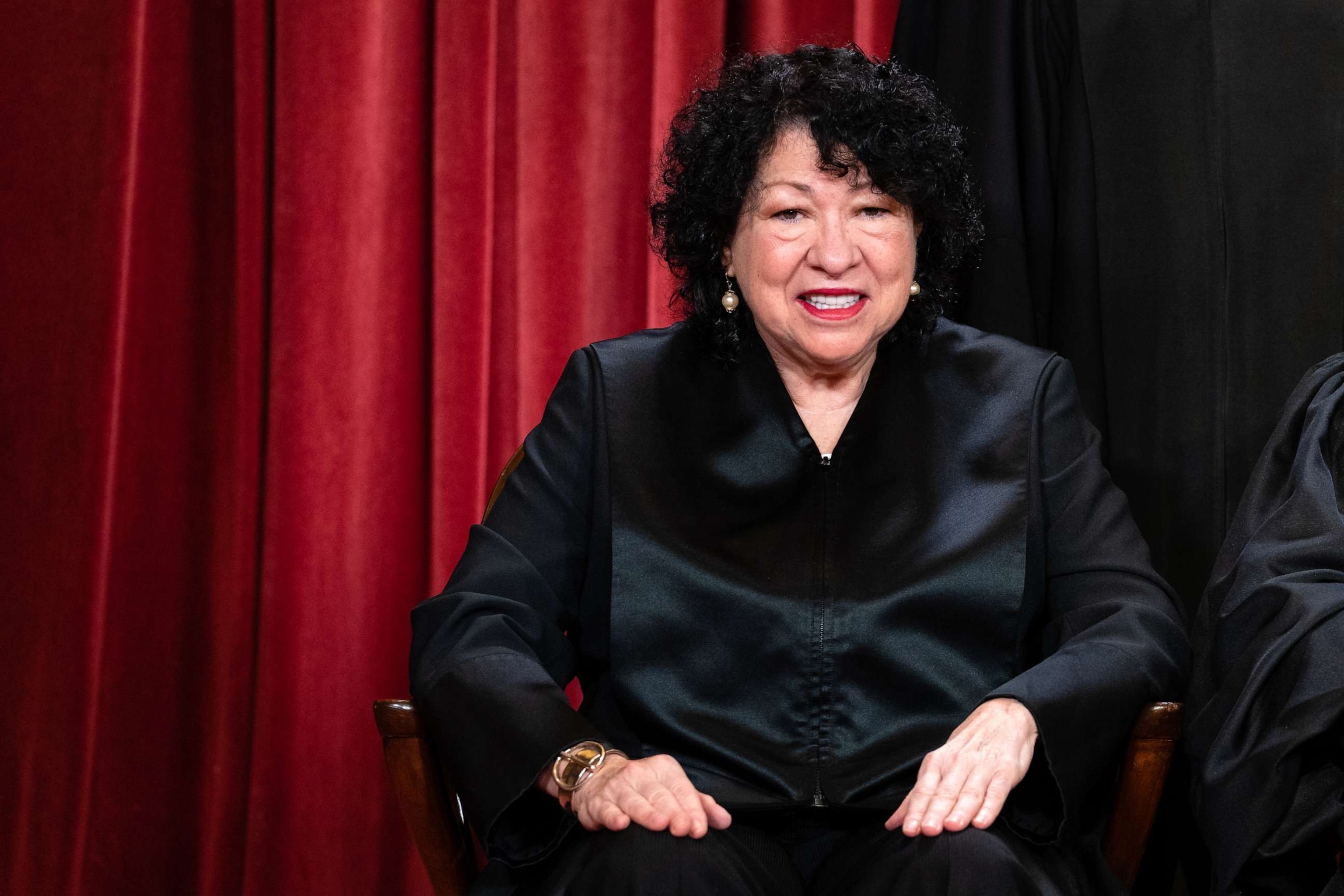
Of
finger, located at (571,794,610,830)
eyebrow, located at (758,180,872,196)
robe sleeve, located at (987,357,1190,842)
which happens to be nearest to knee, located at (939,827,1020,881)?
robe sleeve, located at (987,357,1190,842)

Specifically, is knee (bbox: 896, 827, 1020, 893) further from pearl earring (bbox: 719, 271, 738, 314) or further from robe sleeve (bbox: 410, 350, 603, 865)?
pearl earring (bbox: 719, 271, 738, 314)

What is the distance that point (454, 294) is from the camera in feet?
7.04

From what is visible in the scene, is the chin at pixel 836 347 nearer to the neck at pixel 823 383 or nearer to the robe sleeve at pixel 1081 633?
the neck at pixel 823 383

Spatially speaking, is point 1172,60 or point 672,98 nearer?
point 1172,60

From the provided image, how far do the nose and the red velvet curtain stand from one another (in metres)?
0.63

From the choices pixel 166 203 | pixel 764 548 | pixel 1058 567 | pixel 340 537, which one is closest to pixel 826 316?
pixel 764 548

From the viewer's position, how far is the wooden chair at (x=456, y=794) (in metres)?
1.27

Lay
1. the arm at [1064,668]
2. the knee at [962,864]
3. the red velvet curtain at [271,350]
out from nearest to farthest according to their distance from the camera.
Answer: the knee at [962,864], the arm at [1064,668], the red velvet curtain at [271,350]

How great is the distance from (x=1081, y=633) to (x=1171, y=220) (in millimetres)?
765

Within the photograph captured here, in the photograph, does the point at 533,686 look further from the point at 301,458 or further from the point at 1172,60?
the point at 1172,60

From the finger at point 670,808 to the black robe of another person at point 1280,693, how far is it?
0.55 m

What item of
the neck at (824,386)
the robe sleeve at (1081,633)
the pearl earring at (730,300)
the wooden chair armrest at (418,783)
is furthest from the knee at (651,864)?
the pearl earring at (730,300)

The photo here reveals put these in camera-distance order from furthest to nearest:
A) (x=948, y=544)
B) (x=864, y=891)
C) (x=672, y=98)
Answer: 1. (x=672, y=98)
2. (x=948, y=544)
3. (x=864, y=891)

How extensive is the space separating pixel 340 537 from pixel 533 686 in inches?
35.9
